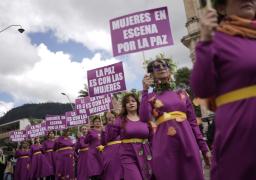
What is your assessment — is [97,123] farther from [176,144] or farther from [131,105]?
[176,144]

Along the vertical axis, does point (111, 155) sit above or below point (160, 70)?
below

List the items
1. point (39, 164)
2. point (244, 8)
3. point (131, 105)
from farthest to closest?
point (39, 164) → point (131, 105) → point (244, 8)

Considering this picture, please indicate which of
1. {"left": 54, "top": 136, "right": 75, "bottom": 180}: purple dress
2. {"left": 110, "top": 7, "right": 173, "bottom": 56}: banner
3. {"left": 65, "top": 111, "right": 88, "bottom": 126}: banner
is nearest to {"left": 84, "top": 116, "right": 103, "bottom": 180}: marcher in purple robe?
{"left": 54, "top": 136, "right": 75, "bottom": 180}: purple dress

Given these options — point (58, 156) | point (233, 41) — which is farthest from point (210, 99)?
point (58, 156)

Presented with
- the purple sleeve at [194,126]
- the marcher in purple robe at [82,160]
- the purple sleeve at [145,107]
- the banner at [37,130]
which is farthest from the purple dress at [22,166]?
the purple sleeve at [194,126]

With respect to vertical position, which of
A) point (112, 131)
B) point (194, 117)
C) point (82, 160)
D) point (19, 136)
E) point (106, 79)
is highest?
point (106, 79)

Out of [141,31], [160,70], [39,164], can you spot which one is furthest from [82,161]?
[160,70]

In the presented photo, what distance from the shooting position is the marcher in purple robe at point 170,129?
17.7ft

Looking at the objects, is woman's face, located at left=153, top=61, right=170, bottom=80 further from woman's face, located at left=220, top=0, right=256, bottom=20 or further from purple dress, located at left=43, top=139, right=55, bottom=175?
purple dress, located at left=43, top=139, right=55, bottom=175

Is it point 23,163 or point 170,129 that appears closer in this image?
point 170,129

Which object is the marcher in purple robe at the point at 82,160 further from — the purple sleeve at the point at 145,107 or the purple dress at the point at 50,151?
the purple sleeve at the point at 145,107

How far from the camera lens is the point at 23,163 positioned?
2127 centimetres

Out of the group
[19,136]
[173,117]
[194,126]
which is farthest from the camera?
[19,136]

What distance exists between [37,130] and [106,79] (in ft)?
43.5
